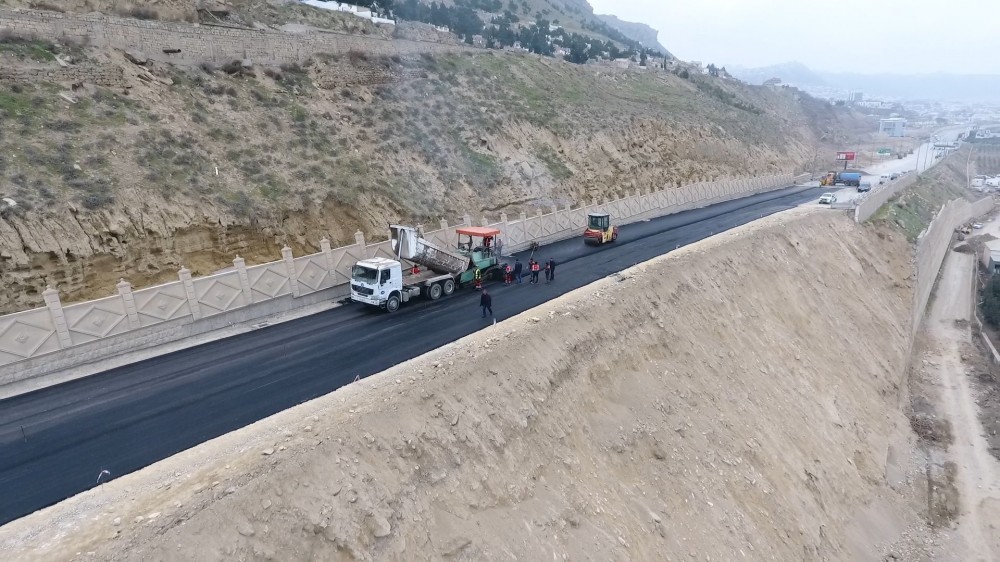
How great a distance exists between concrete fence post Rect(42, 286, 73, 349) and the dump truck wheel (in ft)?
41.3

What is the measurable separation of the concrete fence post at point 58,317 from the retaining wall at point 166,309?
0.02 metres

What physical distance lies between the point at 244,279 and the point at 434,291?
7.69m

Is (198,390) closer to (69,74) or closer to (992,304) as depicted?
(69,74)

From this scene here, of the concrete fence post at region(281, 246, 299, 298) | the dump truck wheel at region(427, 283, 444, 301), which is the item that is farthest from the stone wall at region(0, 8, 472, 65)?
the dump truck wheel at region(427, 283, 444, 301)

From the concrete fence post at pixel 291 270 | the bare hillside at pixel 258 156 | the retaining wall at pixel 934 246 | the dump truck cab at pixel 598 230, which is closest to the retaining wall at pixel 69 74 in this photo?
the bare hillside at pixel 258 156

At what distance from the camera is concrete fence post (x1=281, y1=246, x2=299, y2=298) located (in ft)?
72.4

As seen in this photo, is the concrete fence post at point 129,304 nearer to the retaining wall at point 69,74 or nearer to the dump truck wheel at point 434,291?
the dump truck wheel at point 434,291

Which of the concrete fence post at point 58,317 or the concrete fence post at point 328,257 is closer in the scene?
the concrete fence post at point 58,317

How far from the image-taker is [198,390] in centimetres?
1541

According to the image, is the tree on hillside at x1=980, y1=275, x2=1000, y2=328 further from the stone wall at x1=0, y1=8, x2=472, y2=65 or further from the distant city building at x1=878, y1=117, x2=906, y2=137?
the distant city building at x1=878, y1=117, x2=906, y2=137

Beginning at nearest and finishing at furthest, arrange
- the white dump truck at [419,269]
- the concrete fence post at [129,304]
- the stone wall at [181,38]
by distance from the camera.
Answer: the concrete fence post at [129,304] → the white dump truck at [419,269] → the stone wall at [181,38]

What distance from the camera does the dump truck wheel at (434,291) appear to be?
23391mm

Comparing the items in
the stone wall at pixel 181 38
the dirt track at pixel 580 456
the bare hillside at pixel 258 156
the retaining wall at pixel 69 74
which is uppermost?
the stone wall at pixel 181 38

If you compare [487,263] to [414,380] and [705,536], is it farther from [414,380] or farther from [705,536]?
[705,536]
